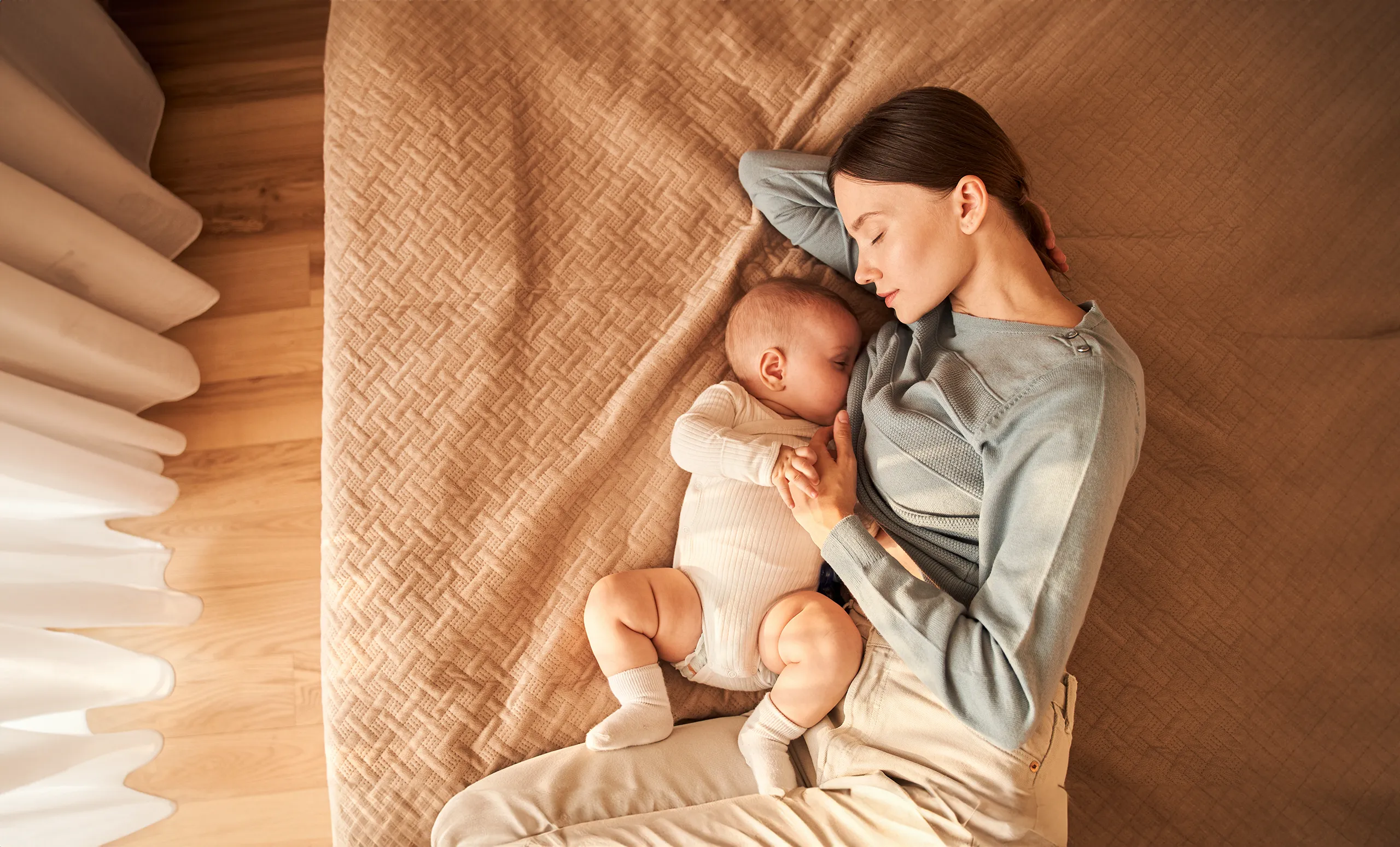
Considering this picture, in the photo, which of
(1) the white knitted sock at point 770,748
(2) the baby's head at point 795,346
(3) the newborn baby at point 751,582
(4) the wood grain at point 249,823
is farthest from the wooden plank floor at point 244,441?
(2) the baby's head at point 795,346

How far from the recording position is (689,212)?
157 centimetres

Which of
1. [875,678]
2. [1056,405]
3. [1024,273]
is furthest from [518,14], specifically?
[875,678]

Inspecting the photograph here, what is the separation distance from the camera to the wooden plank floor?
1.68m

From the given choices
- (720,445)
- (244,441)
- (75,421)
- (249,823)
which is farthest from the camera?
(244,441)

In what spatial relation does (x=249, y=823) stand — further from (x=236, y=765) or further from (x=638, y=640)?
(x=638, y=640)

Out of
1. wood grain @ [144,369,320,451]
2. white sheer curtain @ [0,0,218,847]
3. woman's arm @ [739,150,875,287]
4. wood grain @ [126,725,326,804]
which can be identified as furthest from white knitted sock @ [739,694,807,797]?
wood grain @ [144,369,320,451]

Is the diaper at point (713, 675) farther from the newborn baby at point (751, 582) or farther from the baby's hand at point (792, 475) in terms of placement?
the baby's hand at point (792, 475)

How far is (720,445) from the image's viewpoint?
132 cm

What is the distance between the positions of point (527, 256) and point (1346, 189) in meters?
1.47

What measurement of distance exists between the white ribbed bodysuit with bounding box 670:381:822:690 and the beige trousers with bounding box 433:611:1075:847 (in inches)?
5.5

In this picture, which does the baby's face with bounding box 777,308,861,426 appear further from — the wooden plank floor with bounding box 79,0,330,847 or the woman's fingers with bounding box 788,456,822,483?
the wooden plank floor with bounding box 79,0,330,847

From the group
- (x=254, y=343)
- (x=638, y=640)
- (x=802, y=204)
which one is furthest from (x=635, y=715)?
(x=254, y=343)

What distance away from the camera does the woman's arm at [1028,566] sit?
1.08 m

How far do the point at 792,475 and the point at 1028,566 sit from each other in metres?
0.35
